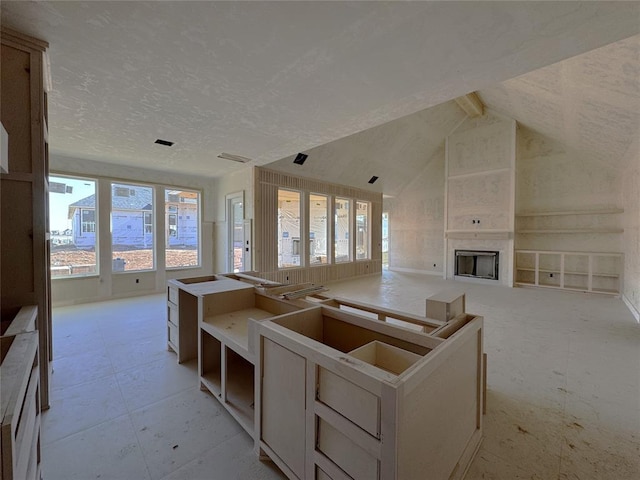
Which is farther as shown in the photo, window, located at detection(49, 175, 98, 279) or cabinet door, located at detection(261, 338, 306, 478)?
window, located at detection(49, 175, 98, 279)

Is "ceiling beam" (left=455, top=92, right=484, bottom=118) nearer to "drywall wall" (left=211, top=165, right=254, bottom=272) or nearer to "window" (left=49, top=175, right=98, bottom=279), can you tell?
"drywall wall" (left=211, top=165, right=254, bottom=272)

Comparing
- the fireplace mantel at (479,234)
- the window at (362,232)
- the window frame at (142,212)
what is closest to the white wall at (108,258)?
the window frame at (142,212)

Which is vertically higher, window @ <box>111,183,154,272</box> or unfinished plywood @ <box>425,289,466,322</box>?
window @ <box>111,183,154,272</box>

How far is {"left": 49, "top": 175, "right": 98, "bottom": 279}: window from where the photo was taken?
5023 mm

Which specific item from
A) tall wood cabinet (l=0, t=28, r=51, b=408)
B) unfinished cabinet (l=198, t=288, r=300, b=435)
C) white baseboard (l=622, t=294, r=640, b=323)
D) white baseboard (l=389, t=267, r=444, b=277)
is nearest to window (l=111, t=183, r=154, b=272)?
tall wood cabinet (l=0, t=28, r=51, b=408)

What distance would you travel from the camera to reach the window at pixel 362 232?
28.7 feet

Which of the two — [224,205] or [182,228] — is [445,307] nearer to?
[224,205]

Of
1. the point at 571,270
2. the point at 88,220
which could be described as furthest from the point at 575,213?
the point at 88,220

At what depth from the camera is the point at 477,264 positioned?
25.6ft

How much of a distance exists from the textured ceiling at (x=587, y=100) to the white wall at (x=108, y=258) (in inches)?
295

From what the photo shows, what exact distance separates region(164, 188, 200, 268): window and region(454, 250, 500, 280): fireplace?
24.8 feet

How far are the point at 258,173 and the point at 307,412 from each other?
218 inches

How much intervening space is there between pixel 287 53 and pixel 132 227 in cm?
557

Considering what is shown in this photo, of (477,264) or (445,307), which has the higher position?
(445,307)
